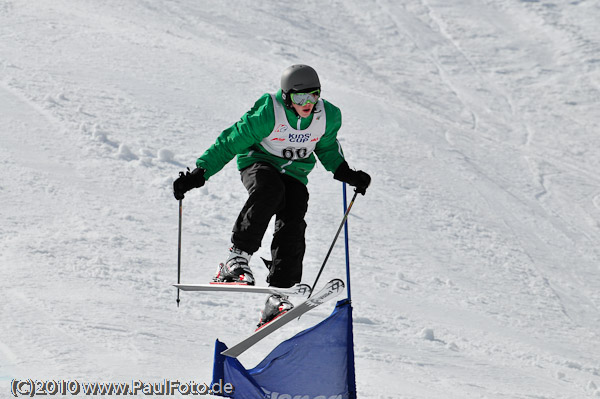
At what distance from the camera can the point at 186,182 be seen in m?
4.84

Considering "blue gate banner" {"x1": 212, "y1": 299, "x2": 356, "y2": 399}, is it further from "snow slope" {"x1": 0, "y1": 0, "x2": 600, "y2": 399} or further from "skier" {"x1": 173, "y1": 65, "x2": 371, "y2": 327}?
"snow slope" {"x1": 0, "y1": 0, "x2": 600, "y2": 399}

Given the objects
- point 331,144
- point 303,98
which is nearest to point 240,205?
point 331,144

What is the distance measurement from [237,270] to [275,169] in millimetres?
706

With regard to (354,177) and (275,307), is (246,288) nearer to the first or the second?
(275,307)

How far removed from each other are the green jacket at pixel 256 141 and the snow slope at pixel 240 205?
5.23 feet

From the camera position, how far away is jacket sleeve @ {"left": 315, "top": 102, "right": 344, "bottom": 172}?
5207 mm

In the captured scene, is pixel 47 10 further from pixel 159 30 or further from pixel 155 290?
pixel 155 290

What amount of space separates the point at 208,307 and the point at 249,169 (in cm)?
248

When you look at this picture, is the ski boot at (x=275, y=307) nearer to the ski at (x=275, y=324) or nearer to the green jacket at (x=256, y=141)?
the ski at (x=275, y=324)

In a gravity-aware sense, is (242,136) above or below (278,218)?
above

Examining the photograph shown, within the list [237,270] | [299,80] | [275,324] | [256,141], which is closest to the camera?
[275,324]

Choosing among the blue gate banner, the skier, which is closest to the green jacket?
the skier

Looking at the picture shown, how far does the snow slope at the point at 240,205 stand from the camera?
6520 millimetres

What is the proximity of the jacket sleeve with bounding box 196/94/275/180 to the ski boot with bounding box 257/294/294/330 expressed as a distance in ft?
2.92
